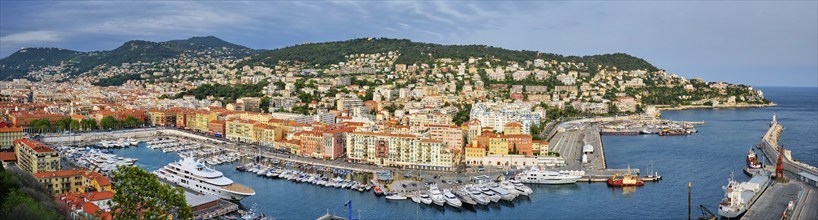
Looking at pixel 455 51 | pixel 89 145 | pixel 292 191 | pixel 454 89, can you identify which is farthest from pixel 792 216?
pixel 455 51

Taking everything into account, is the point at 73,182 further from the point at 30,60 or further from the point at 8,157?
the point at 30,60

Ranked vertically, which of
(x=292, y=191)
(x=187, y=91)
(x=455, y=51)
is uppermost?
(x=455, y=51)

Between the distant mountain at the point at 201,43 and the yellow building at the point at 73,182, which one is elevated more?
the distant mountain at the point at 201,43

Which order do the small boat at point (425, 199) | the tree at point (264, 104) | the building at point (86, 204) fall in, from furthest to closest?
the tree at point (264, 104)
the small boat at point (425, 199)
the building at point (86, 204)

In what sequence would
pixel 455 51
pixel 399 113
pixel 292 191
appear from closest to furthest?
pixel 292 191 < pixel 399 113 < pixel 455 51

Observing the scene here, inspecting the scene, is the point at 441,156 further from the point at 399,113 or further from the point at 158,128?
the point at 158,128

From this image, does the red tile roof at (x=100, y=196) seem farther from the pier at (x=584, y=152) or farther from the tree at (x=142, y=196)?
the pier at (x=584, y=152)

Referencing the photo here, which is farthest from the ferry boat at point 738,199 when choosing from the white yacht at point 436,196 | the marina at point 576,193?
the white yacht at point 436,196
